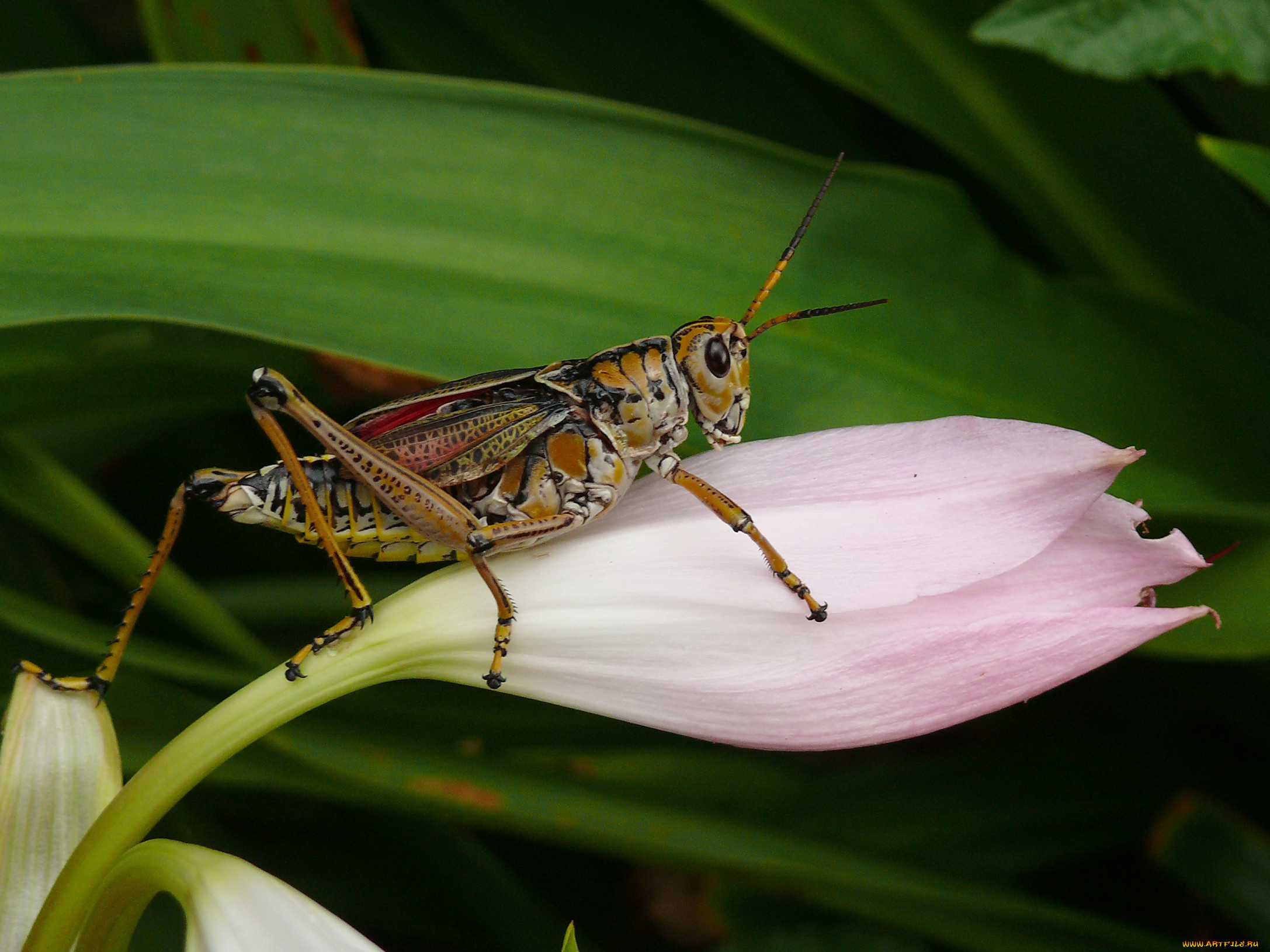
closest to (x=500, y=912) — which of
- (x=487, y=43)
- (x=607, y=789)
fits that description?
(x=607, y=789)

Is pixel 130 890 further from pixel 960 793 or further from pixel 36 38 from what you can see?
pixel 36 38

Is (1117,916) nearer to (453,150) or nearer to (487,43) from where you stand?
(453,150)

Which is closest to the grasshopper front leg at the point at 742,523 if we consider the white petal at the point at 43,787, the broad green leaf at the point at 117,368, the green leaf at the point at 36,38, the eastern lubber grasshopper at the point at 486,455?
the eastern lubber grasshopper at the point at 486,455

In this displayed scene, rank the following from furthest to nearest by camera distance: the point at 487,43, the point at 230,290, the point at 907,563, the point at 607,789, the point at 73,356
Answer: the point at 487,43, the point at 607,789, the point at 73,356, the point at 230,290, the point at 907,563

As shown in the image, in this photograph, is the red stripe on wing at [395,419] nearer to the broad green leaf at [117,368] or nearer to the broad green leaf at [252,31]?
the broad green leaf at [117,368]

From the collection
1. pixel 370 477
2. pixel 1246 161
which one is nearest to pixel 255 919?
pixel 370 477

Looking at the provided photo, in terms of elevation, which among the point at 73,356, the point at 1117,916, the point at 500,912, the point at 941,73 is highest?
the point at 941,73

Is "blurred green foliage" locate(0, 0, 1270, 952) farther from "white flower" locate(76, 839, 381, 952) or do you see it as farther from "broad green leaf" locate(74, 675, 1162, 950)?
"white flower" locate(76, 839, 381, 952)

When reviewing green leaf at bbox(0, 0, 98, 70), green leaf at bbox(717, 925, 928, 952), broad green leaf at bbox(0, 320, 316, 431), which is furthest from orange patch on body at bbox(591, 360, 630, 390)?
green leaf at bbox(0, 0, 98, 70)
